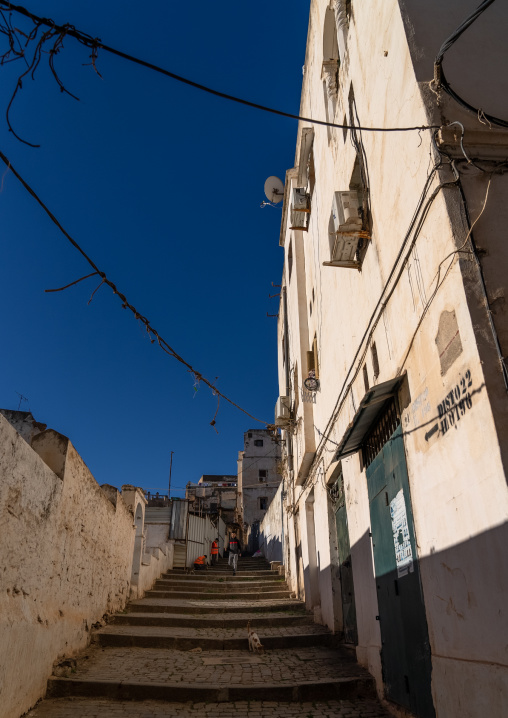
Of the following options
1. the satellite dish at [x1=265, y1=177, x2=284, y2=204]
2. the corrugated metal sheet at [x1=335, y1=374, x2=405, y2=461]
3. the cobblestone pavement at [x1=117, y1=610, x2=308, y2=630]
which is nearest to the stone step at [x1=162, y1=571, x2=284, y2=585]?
the cobblestone pavement at [x1=117, y1=610, x2=308, y2=630]

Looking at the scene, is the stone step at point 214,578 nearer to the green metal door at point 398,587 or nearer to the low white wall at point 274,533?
the low white wall at point 274,533

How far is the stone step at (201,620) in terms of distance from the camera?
933 cm

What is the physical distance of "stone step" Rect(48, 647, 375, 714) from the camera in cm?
573

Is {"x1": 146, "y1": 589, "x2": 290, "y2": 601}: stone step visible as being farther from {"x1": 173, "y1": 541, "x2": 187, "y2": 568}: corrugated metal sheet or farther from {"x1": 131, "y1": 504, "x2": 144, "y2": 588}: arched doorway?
{"x1": 173, "y1": 541, "x2": 187, "y2": 568}: corrugated metal sheet

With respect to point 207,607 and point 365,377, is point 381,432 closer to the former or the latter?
point 365,377

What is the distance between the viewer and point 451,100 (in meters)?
4.17

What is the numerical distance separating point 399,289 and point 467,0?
2.97m

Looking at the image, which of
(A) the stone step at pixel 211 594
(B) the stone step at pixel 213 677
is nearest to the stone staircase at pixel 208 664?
(B) the stone step at pixel 213 677

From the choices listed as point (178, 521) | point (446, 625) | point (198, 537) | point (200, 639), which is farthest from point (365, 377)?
point (178, 521)

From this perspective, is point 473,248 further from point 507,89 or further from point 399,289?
point 507,89

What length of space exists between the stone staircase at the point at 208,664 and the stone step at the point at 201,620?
0.02m

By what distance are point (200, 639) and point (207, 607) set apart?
8.85 ft

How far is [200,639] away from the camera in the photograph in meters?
8.11

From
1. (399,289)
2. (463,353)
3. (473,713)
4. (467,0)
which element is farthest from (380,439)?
(467,0)
